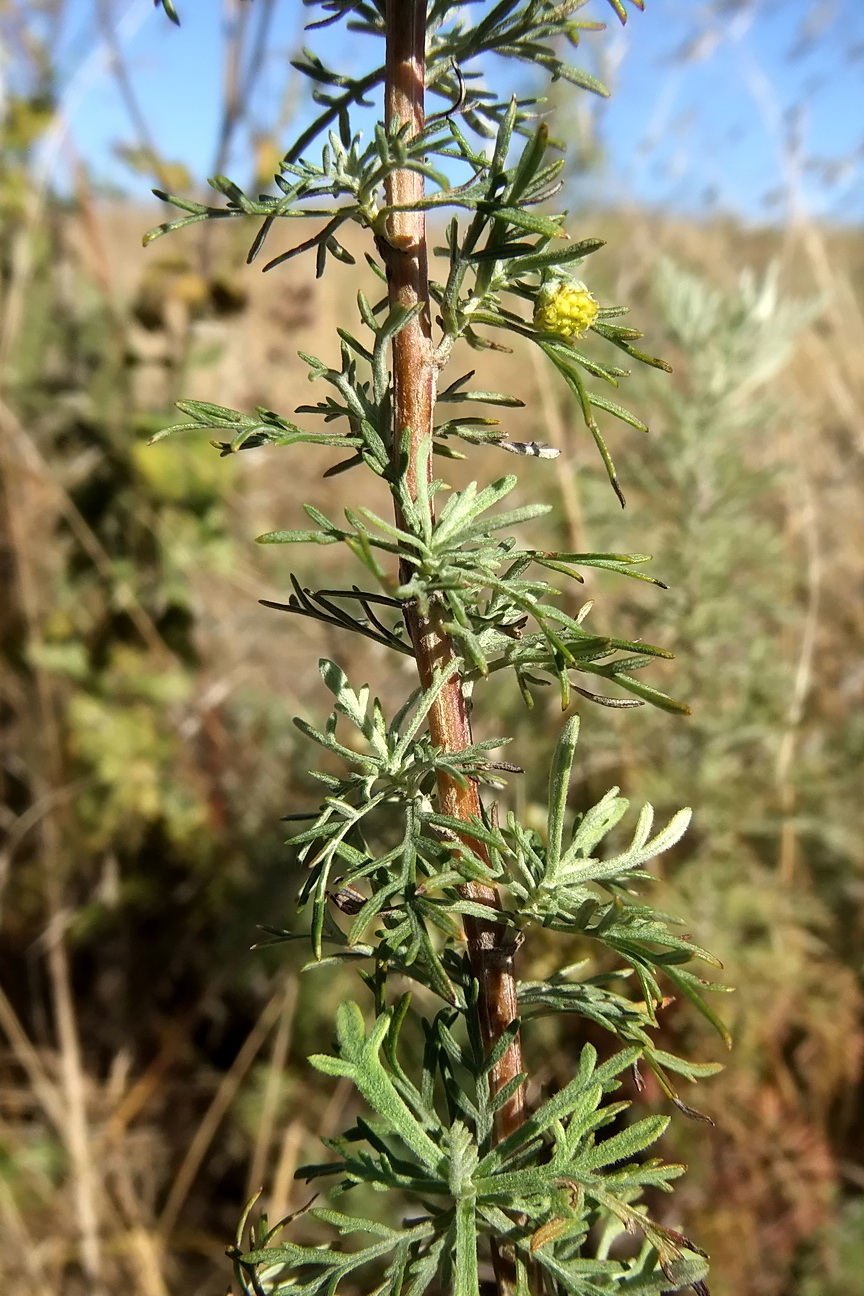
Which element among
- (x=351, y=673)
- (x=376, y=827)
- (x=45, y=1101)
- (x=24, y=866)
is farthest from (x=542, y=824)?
(x=24, y=866)

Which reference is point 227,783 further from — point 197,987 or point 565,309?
point 565,309

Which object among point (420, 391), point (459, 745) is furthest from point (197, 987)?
point (420, 391)

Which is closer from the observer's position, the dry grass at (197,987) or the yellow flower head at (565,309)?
the yellow flower head at (565,309)

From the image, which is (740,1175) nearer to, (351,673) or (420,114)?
(351,673)

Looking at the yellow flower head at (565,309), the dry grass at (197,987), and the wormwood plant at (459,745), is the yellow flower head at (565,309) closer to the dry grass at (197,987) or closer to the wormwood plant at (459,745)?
the wormwood plant at (459,745)

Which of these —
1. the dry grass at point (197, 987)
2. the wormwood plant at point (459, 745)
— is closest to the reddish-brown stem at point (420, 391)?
the wormwood plant at point (459, 745)

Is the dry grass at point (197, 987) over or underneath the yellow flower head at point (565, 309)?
underneath
